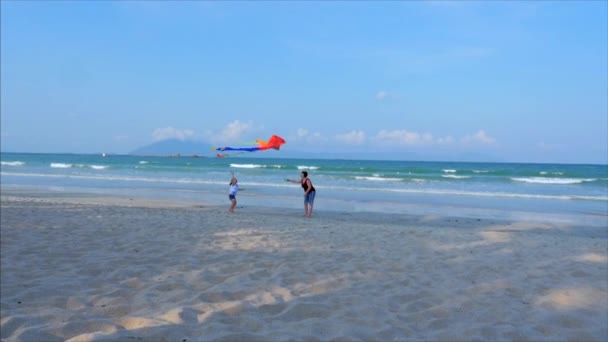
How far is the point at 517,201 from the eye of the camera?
20875mm

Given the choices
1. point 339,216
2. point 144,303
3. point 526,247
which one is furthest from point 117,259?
point 339,216

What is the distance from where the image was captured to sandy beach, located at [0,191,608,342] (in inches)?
154

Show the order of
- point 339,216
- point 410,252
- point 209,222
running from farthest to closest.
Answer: point 339,216, point 209,222, point 410,252

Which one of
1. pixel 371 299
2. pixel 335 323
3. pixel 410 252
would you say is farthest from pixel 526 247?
pixel 335 323

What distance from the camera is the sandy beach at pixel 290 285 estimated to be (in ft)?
12.9

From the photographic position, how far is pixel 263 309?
4.43 m

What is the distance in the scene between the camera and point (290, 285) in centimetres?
529

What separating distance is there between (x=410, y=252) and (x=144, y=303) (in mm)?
4530

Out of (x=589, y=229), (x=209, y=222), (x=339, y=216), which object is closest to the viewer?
(x=209, y=222)

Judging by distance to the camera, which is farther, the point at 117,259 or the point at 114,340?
the point at 117,259

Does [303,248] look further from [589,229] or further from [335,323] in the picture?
[589,229]

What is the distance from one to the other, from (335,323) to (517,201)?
19.3m

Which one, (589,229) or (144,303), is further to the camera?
(589,229)

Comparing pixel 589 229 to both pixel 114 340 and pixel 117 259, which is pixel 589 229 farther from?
pixel 114 340
